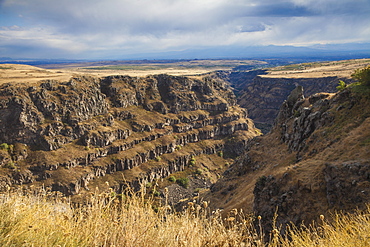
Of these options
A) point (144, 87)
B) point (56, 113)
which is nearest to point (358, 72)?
point (56, 113)

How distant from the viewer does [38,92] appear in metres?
102

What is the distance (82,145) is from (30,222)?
103948 millimetres

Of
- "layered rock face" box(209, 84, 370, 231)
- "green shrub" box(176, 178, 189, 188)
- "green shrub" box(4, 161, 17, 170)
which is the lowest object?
"green shrub" box(176, 178, 189, 188)

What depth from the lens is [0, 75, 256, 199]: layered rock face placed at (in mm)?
89938

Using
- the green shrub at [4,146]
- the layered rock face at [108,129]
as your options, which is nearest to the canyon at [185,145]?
the layered rock face at [108,129]

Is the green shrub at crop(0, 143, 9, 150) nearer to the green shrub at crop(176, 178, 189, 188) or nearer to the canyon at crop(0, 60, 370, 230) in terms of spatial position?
the canyon at crop(0, 60, 370, 230)

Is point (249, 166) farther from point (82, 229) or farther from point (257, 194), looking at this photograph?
point (82, 229)

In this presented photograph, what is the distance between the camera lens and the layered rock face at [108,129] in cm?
8994

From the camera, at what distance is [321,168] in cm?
2270

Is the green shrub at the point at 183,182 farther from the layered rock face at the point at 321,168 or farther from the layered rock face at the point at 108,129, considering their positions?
the layered rock face at the point at 321,168

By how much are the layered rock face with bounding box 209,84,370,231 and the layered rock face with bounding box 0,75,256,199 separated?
35.8 meters

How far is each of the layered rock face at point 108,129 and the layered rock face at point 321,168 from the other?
35762mm

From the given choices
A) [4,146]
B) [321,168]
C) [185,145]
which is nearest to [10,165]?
[4,146]

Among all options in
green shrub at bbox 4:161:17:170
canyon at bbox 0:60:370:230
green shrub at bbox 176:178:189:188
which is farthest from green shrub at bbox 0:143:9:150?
green shrub at bbox 176:178:189:188
